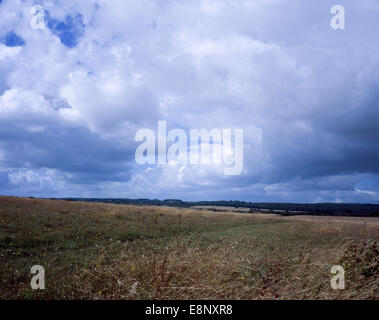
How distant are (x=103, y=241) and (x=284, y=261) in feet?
30.1

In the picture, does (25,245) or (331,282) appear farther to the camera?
(25,245)

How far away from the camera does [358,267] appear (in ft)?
23.1

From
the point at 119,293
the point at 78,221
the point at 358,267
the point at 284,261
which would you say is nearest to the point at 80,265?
the point at 119,293

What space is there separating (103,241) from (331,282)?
35.7 ft

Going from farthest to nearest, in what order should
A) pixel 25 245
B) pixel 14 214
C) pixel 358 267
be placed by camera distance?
1. pixel 14 214
2. pixel 25 245
3. pixel 358 267

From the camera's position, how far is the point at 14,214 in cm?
1734
